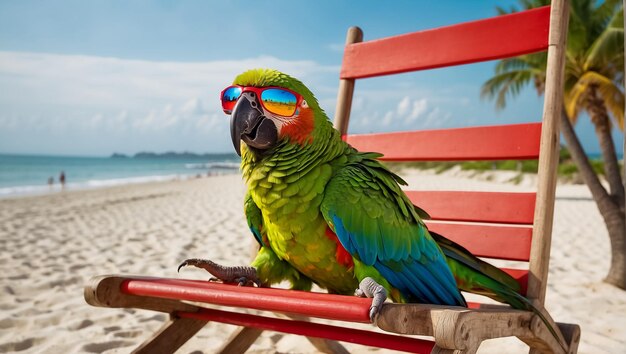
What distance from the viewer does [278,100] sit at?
4.13ft

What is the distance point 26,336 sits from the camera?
2.16 m

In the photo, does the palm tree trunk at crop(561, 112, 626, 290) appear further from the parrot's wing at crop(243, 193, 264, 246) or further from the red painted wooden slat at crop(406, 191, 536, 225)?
the parrot's wing at crop(243, 193, 264, 246)

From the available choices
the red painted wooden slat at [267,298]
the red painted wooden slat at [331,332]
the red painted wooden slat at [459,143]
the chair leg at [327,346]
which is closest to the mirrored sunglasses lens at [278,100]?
the red painted wooden slat at [267,298]

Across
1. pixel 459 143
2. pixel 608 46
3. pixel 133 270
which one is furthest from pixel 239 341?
pixel 608 46

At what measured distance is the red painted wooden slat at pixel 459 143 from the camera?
1.60m

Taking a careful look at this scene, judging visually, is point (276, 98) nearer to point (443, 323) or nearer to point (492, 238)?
point (443, 323)

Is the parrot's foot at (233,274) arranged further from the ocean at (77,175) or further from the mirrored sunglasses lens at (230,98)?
the ocean at (77,175)

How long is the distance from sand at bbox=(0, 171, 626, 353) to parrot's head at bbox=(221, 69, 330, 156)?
45.9 inches

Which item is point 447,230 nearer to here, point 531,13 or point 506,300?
point 506,300

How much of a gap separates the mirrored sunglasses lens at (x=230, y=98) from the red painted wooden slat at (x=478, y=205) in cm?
83

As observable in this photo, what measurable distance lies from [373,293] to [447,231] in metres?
0.73

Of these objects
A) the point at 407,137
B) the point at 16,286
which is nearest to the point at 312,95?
the point at 407,137

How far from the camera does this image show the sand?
2197 millimetres

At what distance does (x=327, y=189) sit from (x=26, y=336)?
65.5 inches
